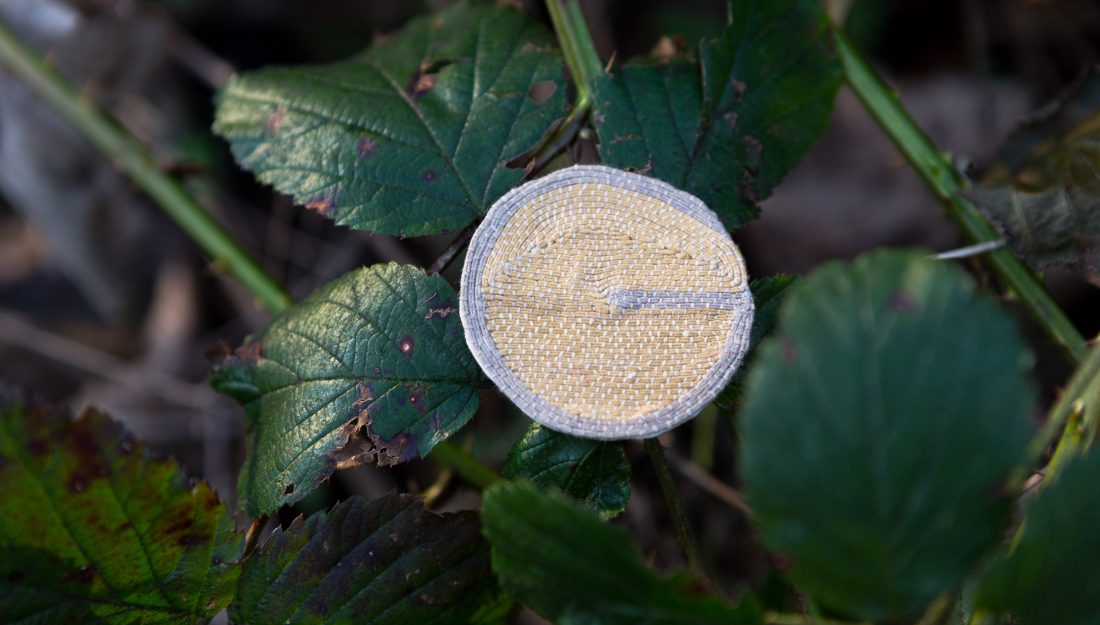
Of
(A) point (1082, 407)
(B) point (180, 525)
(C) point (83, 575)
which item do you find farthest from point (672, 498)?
(C) point (83, 575)

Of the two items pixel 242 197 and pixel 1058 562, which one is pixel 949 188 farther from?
pixel 242 197

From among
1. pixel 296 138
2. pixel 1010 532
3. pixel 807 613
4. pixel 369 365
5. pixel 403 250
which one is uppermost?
pixel 296 138

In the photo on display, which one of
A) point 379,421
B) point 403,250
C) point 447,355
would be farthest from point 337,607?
point 403,250

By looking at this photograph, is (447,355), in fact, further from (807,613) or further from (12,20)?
(12,20)

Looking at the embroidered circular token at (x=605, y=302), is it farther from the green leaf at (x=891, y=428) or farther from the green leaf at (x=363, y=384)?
the green leaf at (x=891, y=428)

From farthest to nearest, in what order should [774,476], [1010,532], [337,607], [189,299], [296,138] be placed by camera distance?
[189,299] < [296,138] < [1010,532] < [337,607] < [774,476]

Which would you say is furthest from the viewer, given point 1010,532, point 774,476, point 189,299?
point 189,299

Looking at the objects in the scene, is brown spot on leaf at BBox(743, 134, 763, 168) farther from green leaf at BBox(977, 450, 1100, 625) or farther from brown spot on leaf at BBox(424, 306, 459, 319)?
green leaf at BBox(977, 450, 1100, 625)


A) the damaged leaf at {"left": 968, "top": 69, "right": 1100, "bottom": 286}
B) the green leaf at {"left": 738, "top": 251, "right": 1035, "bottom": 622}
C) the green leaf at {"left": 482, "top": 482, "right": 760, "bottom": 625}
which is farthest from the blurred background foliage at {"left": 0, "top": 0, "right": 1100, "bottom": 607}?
the green leaf at {"left": 738, "top": 251, "right": 1035, "bottom": 622}
